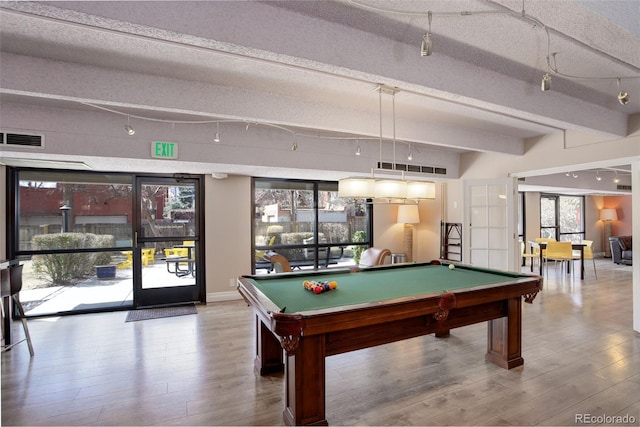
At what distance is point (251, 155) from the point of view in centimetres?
427

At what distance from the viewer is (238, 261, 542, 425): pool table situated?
2.16 metres

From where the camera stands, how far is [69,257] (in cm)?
496

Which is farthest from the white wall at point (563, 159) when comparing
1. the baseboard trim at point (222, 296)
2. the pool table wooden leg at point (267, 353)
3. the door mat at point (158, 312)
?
the door mat at point (158, 312)

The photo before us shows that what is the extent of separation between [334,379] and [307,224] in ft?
12.7

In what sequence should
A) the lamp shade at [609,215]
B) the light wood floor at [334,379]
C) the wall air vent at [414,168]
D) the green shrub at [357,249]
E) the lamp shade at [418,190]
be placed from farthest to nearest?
the lamp shade at [609,215], the green shrub at [357,249], the wall air vent at [414,168], the lamp shade at [418,190], the light wood floor at [334,379]

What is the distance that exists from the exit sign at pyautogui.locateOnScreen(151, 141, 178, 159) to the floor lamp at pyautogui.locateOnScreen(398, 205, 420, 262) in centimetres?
467

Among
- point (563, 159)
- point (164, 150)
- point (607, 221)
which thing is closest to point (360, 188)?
point (164, 150)

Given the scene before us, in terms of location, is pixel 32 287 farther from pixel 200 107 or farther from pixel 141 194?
pixel 200 107

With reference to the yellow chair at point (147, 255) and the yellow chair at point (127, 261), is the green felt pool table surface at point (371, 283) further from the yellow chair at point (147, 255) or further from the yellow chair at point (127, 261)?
the yellow chair at point (127, 261)

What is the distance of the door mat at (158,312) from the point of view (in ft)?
15.5

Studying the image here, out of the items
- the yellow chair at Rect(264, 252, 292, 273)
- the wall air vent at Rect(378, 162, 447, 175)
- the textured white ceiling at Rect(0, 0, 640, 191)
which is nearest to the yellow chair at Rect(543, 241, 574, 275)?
the wall air vent at Rect(378, 162, 447, 175)

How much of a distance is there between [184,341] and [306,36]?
353 centimetres

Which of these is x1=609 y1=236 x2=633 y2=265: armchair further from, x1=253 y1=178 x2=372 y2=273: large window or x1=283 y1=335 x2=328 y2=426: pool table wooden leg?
x1=283 y1=335 x2=328 y2=426: pool table wooden leg

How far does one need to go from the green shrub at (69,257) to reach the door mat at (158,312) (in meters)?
1.01
